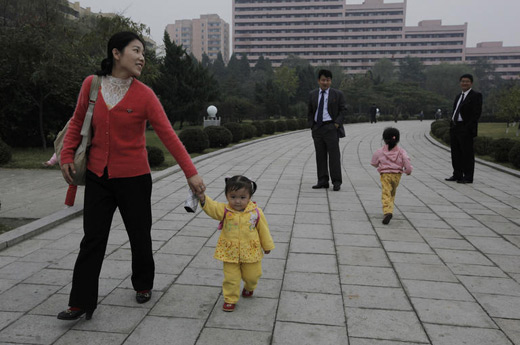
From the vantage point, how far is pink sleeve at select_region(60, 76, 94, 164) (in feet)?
8.74

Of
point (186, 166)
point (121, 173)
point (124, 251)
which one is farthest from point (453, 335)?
point (124, 251)

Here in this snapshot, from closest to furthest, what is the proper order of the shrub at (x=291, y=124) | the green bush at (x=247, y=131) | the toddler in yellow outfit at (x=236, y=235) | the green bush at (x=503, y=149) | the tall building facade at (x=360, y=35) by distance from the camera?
the toddler in yellow outfit at (x=236, y=235)
the green bush at (x=503, y=149)
the green bush at (x=247, y=131)
the shrub at (x=291, y=124)
the tall building facade at (x=360, y=35)

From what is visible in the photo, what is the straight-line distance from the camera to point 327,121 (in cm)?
708

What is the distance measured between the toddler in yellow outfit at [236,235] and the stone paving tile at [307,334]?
0.40 meters

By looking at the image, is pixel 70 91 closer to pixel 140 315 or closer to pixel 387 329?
pixel 140 315

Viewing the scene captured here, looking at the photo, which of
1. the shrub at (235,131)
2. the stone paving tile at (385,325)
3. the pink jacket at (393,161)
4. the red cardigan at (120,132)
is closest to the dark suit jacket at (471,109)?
the pink jacket at (393,161)

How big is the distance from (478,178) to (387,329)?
7.03m

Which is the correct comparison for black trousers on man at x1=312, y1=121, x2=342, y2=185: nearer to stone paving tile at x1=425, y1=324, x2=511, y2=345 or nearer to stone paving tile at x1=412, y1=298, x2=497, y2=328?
stone paving tile at x1=412, y1=298, x2=497, y2=328

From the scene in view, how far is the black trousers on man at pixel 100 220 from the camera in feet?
8.73

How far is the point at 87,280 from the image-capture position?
8.75 ft

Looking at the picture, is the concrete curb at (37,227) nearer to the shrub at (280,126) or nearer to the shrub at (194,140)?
the shrub at (194,140)

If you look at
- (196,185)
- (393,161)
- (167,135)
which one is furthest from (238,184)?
(393,161)

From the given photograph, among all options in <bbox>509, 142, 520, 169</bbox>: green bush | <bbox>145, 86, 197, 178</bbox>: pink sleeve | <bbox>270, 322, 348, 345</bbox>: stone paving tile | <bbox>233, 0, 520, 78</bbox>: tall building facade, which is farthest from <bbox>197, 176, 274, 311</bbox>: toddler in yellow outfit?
<bbox>233, 0, 520, 78</bbox>: tall building facade

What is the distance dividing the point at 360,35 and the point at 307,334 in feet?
Answer: 440
